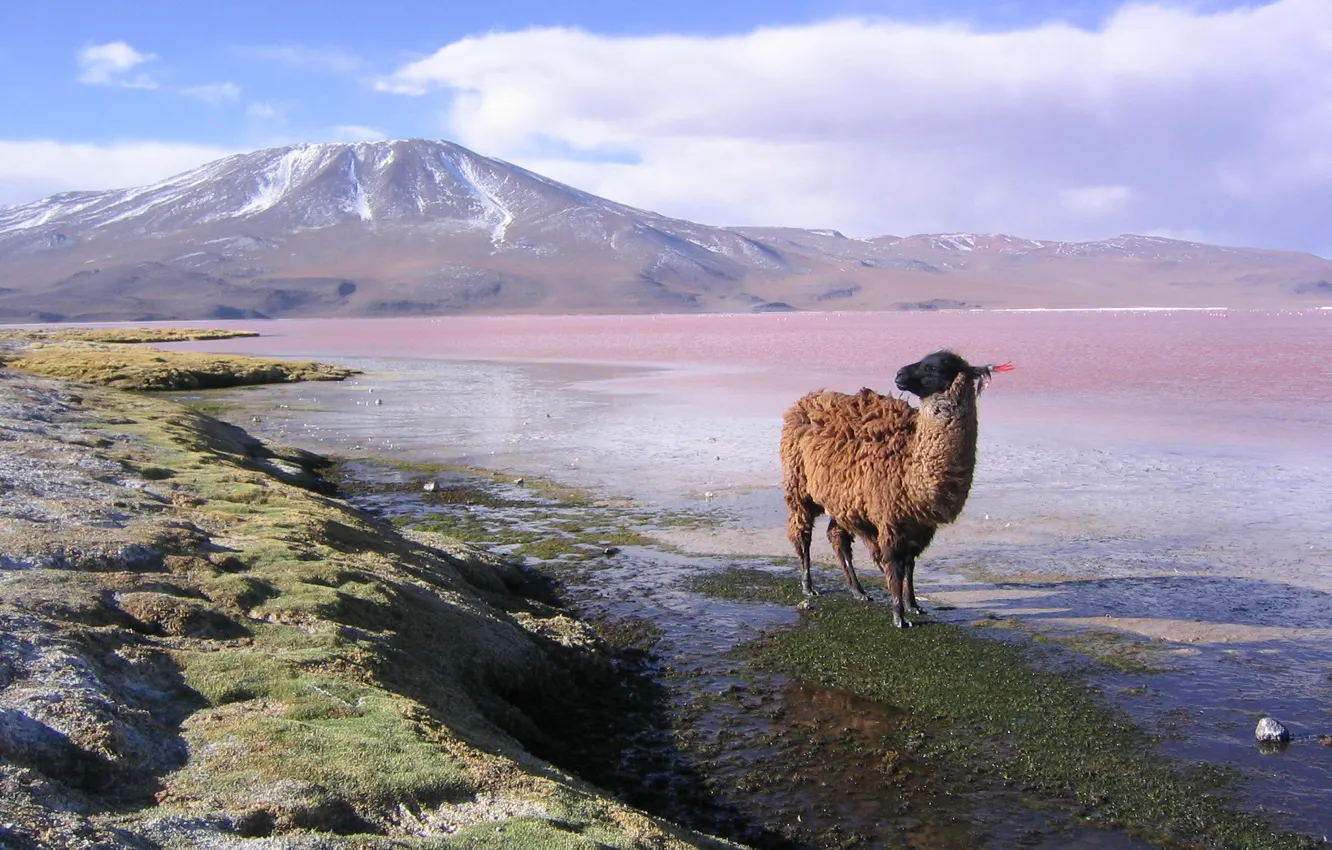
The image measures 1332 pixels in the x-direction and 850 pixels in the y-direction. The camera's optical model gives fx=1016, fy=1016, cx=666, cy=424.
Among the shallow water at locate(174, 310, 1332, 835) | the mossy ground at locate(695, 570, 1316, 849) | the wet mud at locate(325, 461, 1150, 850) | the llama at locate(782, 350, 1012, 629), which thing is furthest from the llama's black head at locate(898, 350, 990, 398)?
the wet mud at locate(325, 461, 1150, 850)

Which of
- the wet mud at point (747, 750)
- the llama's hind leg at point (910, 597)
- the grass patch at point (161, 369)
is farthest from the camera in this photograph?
the grass patch at point (161, 369)

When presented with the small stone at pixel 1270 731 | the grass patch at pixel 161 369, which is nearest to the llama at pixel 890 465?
the small stone at pixel 1270 731

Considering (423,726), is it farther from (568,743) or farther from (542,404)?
(542,404)

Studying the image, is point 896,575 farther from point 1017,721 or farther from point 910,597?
point 1017,721

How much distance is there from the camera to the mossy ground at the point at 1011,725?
6648mm

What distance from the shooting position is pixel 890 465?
10.6m

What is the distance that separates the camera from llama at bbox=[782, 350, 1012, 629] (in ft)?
32.6

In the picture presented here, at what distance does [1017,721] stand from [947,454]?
2.78 m

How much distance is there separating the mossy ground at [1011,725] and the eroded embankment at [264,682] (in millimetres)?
2322

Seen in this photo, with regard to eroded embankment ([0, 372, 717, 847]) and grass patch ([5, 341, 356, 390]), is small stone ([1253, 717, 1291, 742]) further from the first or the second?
grass patch ([5, 341, 356, 390])

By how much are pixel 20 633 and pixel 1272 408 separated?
2993cm

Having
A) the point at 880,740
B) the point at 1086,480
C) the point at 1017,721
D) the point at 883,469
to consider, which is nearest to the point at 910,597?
the point at 883,469

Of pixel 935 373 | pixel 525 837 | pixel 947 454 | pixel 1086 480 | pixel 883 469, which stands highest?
pixel 935 373

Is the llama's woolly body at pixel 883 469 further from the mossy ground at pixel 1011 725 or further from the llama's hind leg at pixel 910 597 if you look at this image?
the mossy ground at pixel 1011 725
